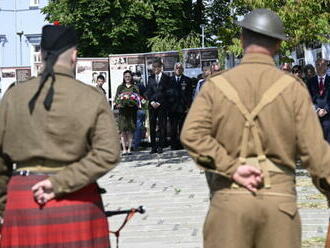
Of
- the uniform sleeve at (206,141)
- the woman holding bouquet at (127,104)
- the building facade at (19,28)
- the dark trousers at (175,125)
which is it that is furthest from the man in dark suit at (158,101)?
the building facade at (19,28)

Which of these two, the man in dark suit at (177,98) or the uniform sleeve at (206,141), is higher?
the uniform sleeve at (206,141)

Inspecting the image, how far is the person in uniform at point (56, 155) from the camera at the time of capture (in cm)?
388

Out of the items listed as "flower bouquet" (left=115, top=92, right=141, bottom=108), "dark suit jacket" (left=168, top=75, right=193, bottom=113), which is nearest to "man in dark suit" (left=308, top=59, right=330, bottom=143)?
"flower bouquet" (left=115, top=92, right=141, bottom=108)

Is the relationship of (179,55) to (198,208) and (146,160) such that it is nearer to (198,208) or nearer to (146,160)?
(146,160)

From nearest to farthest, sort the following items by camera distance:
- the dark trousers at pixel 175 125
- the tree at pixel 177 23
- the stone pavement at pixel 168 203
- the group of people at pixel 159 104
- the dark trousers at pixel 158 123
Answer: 1. the stone pavement at pixel 168 203
2. the group of people at pixel 159 104
3. the dark trousers at pixel 158 123
4. the dark trousers at pixel 175 125
5. the tree at pixel 177 23

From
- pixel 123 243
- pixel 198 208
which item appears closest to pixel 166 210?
pixel 198 208

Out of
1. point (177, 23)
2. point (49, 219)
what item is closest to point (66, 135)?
point (49, 219)

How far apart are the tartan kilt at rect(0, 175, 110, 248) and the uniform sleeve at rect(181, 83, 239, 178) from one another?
1.91 ft

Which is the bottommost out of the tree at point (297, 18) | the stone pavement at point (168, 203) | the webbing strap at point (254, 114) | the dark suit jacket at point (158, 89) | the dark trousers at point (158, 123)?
the stone pavement at point (168, 203)

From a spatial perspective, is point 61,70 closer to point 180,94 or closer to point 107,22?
point 180,94

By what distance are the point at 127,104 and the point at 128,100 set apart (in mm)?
90

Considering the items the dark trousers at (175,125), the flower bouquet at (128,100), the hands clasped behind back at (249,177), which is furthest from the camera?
the dark trousers at (175,125)

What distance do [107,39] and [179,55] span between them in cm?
2190

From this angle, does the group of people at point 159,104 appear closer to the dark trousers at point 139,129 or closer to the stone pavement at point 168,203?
the dark trousers at point 139,129
